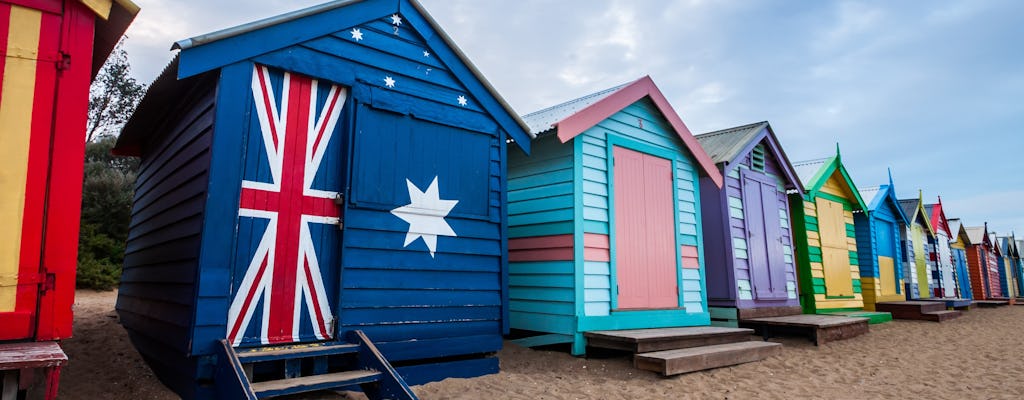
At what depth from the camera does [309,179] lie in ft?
16.8

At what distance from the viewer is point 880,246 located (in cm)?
1670

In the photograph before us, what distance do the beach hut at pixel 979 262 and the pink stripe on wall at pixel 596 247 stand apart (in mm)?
30412

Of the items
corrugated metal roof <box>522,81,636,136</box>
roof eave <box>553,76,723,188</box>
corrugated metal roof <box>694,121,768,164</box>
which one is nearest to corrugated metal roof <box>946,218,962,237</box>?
corrugated metal roof <box>694,121,768,164</box>

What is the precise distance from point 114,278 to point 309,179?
1346 cm

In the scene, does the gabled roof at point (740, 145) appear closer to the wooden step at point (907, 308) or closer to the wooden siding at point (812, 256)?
the wooden siding at point (812, 256)

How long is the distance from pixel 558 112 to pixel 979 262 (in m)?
32.2

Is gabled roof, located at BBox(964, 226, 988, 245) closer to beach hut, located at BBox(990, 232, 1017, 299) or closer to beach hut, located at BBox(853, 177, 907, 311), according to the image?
beach hut, located at BBox(990, 232, 1017, 299)

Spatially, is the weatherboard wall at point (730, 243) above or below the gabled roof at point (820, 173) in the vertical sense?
below

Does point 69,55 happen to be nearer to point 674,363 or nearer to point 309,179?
point 309,179

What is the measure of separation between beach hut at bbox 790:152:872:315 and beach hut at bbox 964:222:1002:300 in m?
20.7

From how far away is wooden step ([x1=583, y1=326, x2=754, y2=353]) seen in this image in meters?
6.61

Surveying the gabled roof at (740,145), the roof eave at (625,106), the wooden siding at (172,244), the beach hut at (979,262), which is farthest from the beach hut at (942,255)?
the wooden siding at (172,244)

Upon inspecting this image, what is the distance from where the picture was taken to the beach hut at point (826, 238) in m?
12.5

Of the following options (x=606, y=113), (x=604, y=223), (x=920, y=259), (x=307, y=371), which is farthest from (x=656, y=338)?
(x=920, y=259)
